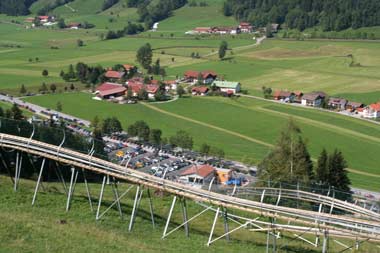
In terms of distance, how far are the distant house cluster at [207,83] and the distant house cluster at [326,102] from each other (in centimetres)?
760

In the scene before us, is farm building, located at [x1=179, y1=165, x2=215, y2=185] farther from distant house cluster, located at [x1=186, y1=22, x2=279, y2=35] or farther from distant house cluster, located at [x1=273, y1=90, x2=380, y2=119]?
distant house cluster, located at [x1=186, y1=22, x2=279, y2=35]

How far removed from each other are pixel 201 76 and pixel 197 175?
268 feet

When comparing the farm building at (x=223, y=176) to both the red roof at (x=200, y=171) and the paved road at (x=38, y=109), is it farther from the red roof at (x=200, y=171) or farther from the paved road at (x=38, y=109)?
the paved road at (x=38, y=109)

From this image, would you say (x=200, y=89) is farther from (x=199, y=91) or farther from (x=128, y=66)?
(x=128, y=66)

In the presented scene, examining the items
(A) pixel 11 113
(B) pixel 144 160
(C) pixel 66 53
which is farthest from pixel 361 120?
(C) pixel 66 53

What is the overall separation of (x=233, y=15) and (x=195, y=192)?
178740mm

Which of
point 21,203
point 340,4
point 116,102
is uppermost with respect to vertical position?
point 340,4

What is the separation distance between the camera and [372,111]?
81.1 meters

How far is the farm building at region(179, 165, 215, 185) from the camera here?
977 inches

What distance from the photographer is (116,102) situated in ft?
295

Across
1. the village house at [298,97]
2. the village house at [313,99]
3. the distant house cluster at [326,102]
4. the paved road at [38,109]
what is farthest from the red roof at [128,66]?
the village house at [313,99]

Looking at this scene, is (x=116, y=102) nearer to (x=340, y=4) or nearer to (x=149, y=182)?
(x=149, y=182)

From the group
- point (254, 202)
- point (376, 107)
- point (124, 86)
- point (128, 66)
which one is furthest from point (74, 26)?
point (254, 202)

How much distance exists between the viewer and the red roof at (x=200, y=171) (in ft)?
84.9
